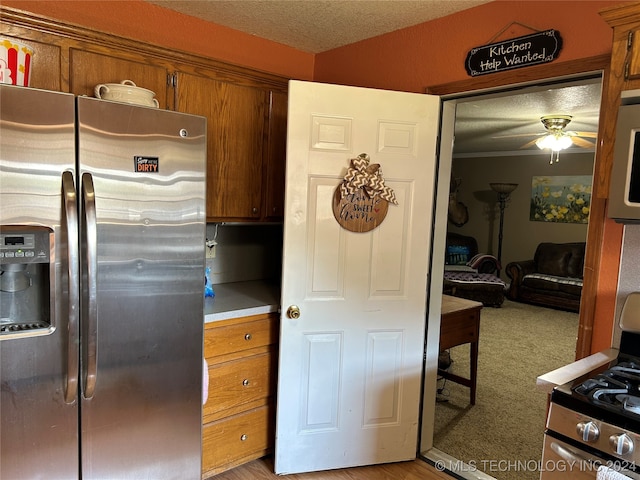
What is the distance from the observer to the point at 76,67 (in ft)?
6.27

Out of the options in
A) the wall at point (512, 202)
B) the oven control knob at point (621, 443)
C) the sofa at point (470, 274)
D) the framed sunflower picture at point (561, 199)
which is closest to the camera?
the oven control knob at point (621, 443)

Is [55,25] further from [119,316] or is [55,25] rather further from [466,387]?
[466,387]

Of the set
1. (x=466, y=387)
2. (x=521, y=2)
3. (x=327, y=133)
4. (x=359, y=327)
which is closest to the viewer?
(x=521, y=2)

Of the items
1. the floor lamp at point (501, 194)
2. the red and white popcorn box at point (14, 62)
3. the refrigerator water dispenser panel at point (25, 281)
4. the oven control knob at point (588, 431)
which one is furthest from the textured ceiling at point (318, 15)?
the floor lamp at point (501, 194)

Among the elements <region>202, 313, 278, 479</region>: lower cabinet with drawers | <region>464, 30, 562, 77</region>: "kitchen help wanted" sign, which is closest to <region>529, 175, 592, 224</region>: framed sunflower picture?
<region>464, 30, 562, 77</region>: "kitchen help wanted" sign

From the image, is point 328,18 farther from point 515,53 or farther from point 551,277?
point 551,277

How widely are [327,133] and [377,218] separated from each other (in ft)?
1.63

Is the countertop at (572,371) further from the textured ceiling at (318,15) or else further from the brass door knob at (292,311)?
the textured ceiling at (318,15)

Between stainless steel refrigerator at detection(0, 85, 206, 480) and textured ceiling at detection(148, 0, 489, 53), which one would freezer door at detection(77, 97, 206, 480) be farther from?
textured ceiling at detection(148, 0, 489, 53)

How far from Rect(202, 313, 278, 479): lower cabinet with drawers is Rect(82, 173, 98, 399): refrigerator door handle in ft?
1.94

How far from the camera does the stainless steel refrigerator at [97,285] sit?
1423 millimetres

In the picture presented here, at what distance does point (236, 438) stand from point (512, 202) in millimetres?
6632

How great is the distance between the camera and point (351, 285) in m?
2.30

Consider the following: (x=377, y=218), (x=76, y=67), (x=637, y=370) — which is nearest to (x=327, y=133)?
(x=377, y=218)
